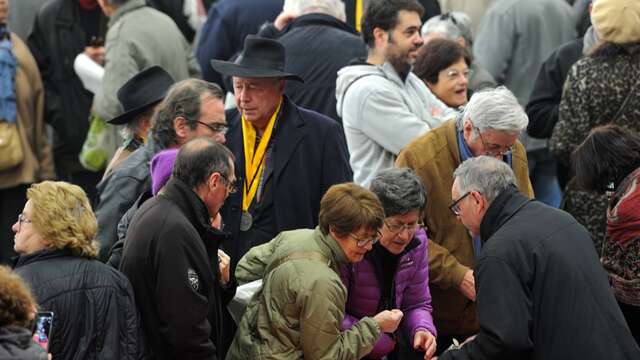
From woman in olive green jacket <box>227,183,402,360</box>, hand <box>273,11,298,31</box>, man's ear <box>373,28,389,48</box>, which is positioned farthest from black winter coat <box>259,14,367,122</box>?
woman in olive green jacket <box>227,183,402,360</box>

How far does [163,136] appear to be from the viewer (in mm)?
6891

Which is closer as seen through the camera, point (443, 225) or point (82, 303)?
point (82, 303)

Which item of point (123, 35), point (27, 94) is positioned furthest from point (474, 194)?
point (27, 94)

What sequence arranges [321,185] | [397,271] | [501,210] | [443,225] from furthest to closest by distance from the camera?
[321,185] → [443,225] → [397,271] → [501,210]

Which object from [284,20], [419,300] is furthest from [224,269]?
[284,20]

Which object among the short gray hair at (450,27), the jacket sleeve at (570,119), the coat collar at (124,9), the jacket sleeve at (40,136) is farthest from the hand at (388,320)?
the jacket sleeve at (40,136)

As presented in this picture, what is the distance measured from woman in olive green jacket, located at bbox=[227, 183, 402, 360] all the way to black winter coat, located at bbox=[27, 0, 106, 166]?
4.28 metres

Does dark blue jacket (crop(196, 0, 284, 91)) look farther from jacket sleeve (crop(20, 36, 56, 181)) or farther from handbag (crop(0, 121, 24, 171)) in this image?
handbag (crop(0, 121, 24, 171))

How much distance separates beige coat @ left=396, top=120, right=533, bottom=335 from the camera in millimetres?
6934

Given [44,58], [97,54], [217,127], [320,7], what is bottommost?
[44,58]

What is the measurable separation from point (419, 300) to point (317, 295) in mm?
990

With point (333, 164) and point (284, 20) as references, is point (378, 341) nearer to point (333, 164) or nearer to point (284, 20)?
point (333, 164)

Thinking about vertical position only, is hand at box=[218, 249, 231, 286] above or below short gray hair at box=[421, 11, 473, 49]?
below

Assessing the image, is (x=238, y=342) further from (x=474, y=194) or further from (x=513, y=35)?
(x=513, y=35)
